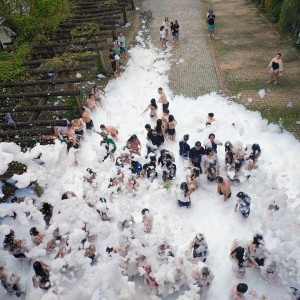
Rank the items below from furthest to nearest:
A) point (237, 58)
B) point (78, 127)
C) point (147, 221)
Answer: point (237, 58)
point (78, 127)
point (147, 221)

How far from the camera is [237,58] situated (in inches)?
595

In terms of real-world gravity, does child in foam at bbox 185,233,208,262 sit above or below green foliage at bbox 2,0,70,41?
below

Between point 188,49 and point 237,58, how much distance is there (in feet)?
9.29

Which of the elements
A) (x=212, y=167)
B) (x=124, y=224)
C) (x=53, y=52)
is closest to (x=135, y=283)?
(x=124, y=224)

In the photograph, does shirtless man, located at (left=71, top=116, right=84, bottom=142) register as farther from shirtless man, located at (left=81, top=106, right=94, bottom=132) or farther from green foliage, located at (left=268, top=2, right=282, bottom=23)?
green foliage, located at (left=268, top=2, right=282, bottom=23)

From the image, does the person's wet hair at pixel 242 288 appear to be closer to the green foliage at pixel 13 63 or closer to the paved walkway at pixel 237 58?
the paved walkway at pixel 237 58

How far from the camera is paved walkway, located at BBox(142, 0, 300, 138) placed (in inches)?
472

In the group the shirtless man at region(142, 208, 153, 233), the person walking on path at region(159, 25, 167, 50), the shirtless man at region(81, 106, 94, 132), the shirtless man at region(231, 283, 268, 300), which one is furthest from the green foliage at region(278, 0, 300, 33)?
the shirtless man at region(231, 283, 268, 300)

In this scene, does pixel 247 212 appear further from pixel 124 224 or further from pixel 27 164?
pixel 27 164

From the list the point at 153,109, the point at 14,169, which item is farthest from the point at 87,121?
the point at 14,169

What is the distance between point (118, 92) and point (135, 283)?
9.05m

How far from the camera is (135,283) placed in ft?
22.8

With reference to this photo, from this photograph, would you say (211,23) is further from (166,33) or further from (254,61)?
(254,61)

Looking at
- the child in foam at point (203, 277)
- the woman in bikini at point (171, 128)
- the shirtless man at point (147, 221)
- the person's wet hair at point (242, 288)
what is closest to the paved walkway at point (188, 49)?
the woman in bikini at point (171, 128)
